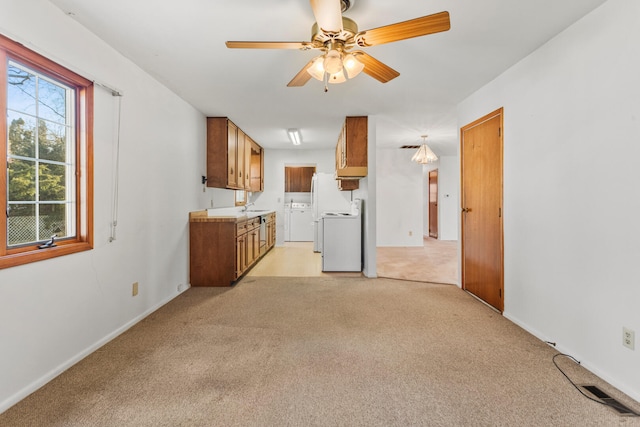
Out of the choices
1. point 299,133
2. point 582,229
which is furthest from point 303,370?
point 299,133

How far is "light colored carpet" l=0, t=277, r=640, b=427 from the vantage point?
1.54 metres

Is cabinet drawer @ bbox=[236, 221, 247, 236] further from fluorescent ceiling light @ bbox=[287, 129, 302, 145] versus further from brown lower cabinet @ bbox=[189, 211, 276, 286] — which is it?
fluorescent ceiling light @ bbox=[287, 129, 302, 145]

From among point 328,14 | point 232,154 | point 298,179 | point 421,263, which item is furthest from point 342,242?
point 298,179

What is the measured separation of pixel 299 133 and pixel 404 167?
9.89ft

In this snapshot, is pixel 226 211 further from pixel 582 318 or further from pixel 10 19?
pixel 582 318

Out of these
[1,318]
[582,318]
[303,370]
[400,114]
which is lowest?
[303,370]

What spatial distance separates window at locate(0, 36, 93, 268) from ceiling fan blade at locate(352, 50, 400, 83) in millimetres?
1968

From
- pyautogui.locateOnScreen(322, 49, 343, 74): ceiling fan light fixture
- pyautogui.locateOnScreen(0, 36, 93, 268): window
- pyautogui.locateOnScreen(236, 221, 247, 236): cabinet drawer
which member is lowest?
pyautogui.locateOnScreen(236, 221, 247, 236): cabinet drawer

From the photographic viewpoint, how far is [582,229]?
6.76ft

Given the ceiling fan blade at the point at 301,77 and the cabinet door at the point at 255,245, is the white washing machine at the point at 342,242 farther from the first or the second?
the ceiling fan blade at the point at 301,77

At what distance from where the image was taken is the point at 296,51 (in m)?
2.51

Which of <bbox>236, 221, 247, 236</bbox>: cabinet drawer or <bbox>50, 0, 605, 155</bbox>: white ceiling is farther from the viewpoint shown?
<bbox>236, 221, 247, 236</bbox>: cabinet drawer

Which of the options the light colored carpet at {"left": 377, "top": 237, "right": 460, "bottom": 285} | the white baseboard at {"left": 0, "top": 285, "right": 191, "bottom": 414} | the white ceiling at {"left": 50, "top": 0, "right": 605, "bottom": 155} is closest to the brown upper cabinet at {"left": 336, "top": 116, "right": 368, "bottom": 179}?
the white ceiling at {"left": 50, "top": 0, "right": 605, "bottom": 155}

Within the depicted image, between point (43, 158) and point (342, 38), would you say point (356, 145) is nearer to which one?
point (342, 38)
